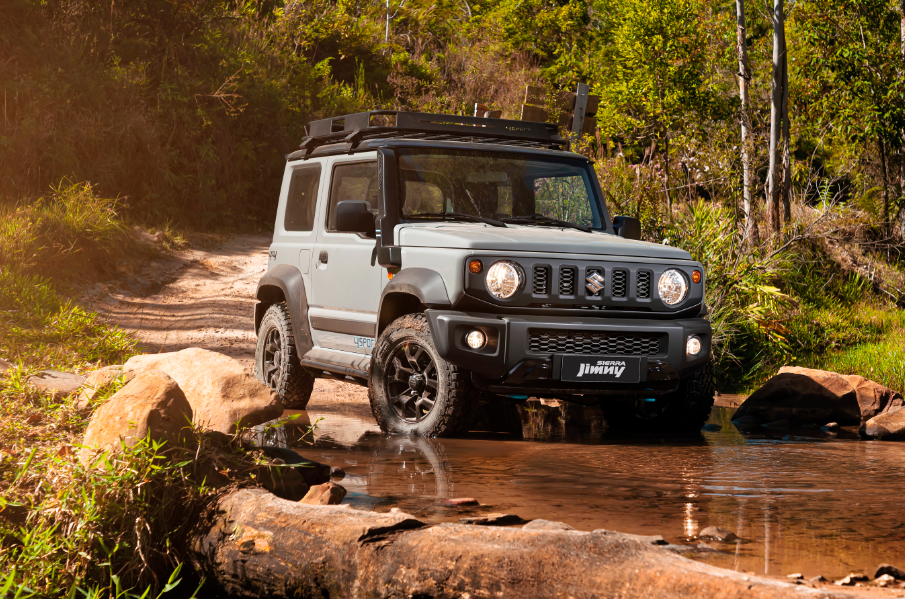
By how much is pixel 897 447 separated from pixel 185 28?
15.5 m

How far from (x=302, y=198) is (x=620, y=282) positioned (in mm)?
3077

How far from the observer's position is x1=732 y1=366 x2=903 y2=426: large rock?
7.89 meters

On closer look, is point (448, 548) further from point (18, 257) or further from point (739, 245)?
point (18, 257)

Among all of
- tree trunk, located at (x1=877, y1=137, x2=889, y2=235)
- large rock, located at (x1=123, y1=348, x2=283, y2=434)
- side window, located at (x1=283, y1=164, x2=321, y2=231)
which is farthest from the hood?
tree trunk, located at (x1=877, y1=137, x2=889, y2=235)

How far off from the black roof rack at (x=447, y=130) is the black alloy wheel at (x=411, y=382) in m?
1.68

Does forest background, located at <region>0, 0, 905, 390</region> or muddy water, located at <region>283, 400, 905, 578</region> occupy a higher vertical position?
forest background, located at <region>0, 0, 905, 390</region>

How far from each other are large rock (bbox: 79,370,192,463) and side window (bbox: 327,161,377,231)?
9.58 feet

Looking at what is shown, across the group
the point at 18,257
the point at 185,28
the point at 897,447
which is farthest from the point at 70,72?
the point at 897,447

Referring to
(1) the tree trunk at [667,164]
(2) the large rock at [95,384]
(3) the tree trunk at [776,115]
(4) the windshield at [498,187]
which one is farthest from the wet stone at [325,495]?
(3) the tree trunk at [776,115]

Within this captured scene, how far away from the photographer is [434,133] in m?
7.28

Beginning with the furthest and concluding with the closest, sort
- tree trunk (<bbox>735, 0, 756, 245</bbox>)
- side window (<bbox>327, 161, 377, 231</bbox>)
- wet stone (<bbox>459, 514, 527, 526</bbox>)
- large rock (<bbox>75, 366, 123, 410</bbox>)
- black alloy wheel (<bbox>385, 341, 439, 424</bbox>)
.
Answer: tree trunk (<bbox>735, 0, 756, 245</bbox>) → side window (<bbox>327, 161, 377, 231</bbox>) → black alloy wheel (<bbox>385, 341, 439, 424</bbox>) → large rock (<bbox>75, 366, 123, 410</bbox>) → wet stone (<bbox>459, 514, 527, 526</bbox>)

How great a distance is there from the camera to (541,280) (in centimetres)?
598

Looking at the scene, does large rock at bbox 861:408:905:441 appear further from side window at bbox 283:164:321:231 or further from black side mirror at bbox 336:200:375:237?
side window at bbox 283:164:321:231

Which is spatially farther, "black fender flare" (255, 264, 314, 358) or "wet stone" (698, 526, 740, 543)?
"black fender flare" (255, 264, 314, 358)
